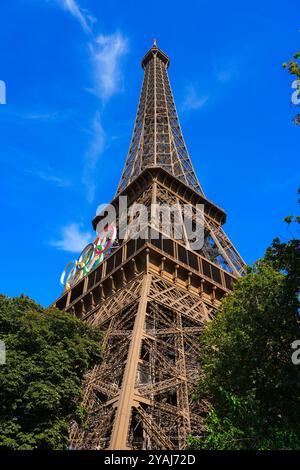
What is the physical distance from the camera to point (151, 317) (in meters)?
26.0

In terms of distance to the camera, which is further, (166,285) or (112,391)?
(166,285)

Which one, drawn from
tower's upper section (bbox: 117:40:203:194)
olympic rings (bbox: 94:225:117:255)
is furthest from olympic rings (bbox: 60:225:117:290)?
tower's upper section (bbox: 117:40:203:194)

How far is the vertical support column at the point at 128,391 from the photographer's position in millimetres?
15970

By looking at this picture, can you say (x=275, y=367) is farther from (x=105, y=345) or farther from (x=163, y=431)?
(x=105, y=345)

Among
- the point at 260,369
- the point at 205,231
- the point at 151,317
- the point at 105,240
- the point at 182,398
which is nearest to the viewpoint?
the point at 260,369

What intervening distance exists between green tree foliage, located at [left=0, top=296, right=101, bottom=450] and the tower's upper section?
29646mm

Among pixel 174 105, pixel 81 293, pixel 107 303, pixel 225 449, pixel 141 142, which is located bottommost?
pixel 225 449

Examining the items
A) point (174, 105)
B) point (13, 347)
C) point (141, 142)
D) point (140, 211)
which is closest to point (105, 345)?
point (13, 347)

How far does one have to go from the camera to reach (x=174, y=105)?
65.7 m

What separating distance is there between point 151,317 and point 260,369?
11894 mm

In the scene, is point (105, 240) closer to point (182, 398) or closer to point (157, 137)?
point (182, 398)

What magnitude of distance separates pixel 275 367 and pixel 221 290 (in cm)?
1715

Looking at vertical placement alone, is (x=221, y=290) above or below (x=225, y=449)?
above

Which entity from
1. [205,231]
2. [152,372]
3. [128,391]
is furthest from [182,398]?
[205,231]
